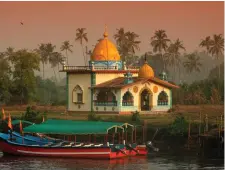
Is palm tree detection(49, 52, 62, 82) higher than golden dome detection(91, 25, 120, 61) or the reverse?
higher

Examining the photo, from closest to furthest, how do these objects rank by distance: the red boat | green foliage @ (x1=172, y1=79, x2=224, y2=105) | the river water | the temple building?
the river water < the red boat < the temple building < green foliage @ (x1=172, y1=79, x2=224, y2=105)

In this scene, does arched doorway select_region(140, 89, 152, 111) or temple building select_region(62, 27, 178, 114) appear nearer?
Result: temple building select_region(62, 27, 178, 114)

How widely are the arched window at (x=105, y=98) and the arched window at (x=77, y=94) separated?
1.43m

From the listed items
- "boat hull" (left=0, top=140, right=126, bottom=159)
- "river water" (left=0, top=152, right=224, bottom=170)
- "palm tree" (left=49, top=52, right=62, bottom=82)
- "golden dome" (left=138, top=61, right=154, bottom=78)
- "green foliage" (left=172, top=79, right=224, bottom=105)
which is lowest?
"river water" (left=0, top=152, right=224, bottom=170)

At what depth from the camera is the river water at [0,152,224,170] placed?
3812 centimetres

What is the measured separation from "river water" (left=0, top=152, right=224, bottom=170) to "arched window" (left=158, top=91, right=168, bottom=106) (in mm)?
17968

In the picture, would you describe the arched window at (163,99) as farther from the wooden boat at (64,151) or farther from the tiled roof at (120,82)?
the wooden boat at (64,151)

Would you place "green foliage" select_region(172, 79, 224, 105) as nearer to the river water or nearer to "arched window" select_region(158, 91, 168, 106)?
"arched window" select_region(158, 91, 168, 106)


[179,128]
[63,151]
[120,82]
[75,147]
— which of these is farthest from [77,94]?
[75,147]

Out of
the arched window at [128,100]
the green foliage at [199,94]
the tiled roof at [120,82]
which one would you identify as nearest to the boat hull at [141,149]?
the tiled roof at [120,82]

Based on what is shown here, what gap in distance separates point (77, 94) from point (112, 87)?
4330mm

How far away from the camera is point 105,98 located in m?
60.7

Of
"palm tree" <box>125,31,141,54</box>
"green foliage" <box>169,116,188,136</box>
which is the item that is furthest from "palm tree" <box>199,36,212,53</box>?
"green foliage" <box>169,116,188,136</box>

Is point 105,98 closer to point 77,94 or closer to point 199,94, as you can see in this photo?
point 77,94
